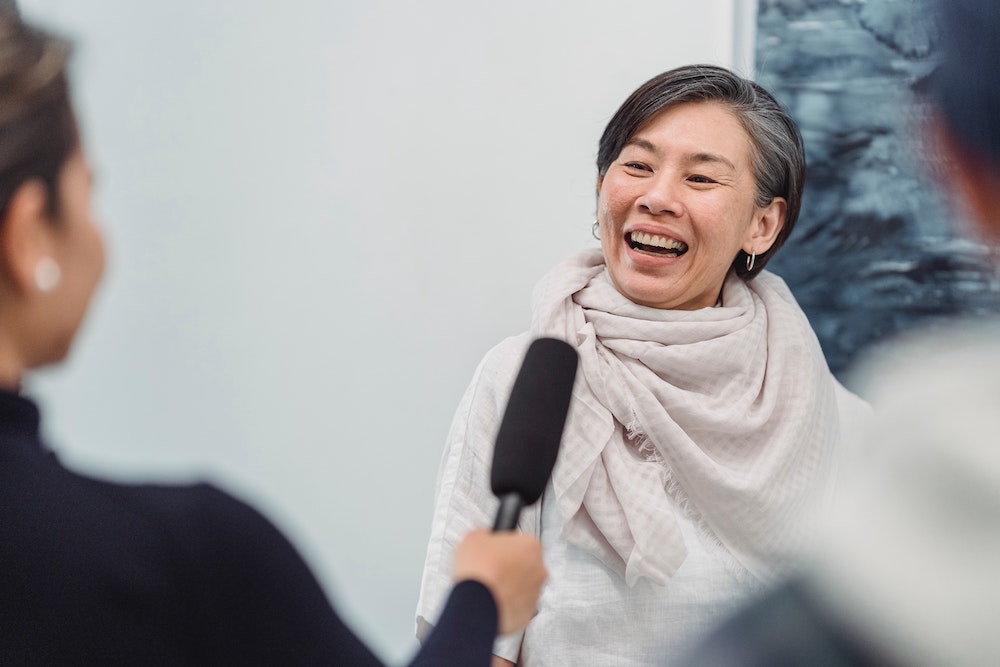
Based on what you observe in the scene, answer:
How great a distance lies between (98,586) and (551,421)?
374mm

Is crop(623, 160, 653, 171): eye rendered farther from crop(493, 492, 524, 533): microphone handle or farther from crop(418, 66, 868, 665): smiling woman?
crop(493, 492, 524, 533): microphone handle

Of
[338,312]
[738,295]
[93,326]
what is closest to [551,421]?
[738,295]

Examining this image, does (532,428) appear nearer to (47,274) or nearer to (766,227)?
(47,274)

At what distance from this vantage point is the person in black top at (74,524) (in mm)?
640

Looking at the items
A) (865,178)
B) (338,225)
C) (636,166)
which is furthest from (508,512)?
(865,178)

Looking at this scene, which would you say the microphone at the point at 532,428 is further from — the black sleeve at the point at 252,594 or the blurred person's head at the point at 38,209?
the blurred person's head at the point at 38,209

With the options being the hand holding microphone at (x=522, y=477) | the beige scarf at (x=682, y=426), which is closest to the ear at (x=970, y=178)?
the hand holding microphone at (x=522, y=477)

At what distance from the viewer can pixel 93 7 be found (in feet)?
5.60

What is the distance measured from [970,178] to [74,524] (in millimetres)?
553

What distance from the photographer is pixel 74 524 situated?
646mm

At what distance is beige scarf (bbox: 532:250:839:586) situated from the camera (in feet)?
4.60

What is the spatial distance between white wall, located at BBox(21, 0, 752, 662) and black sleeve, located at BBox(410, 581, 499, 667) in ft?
3.58

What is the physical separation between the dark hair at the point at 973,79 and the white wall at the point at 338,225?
138 cm

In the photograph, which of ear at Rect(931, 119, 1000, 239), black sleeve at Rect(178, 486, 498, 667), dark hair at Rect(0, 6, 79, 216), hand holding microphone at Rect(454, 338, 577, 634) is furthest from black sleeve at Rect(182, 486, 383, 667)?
ear at Rect(931, 119, 1000, 239)
